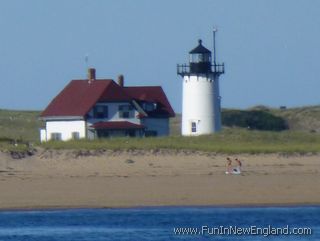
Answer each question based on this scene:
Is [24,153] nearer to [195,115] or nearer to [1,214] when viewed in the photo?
[1,214]

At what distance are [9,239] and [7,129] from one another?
35.3m

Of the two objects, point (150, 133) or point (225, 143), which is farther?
point (150, 133)

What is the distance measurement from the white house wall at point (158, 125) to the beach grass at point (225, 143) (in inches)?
230

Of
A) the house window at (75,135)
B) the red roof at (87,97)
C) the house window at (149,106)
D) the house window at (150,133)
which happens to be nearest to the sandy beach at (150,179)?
the house window at (75,135)

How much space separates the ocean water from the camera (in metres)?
26.3

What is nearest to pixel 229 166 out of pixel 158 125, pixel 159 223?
pixel 159 223

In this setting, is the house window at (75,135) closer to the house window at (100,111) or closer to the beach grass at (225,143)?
the house window at (100,111)

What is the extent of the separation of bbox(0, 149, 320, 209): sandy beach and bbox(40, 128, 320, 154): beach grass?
0.40 metres

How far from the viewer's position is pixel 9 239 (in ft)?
84.5

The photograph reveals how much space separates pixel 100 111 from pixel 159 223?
21702 millimetres

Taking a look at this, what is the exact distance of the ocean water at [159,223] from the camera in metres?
26.3

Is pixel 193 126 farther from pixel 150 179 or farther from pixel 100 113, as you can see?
pixel 150 179

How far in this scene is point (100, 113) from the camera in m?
49.5

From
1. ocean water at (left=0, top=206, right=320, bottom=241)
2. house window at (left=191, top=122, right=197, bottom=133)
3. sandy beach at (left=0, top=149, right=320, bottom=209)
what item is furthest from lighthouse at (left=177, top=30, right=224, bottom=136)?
ocean water at (left=0, top=206, right=320, bottom=241)
